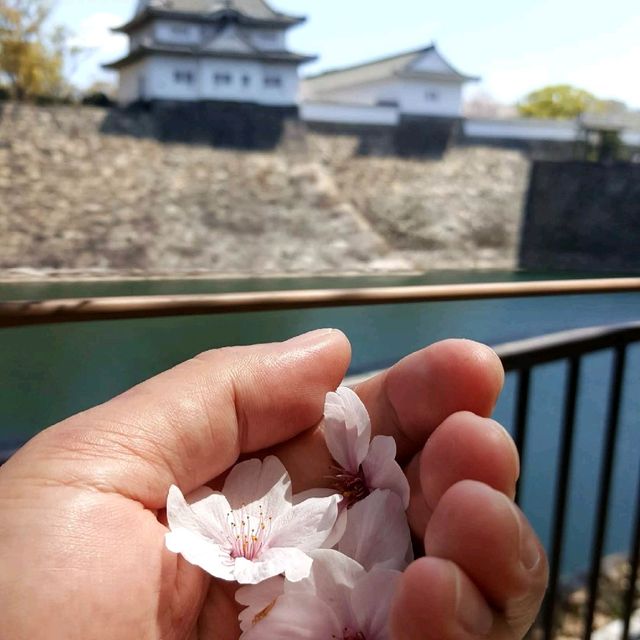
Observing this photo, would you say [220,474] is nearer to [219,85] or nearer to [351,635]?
[351,635]

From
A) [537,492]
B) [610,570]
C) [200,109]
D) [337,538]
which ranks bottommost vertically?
[537,492]

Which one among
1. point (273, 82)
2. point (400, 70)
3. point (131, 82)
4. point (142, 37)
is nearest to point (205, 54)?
point (273, 82)

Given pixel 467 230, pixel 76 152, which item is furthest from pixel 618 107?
pixel 76 152

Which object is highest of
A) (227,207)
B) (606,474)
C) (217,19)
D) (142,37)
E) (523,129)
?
(217,19)

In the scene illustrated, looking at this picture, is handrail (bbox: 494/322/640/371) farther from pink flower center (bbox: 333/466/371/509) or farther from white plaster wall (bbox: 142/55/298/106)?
white plaster wall (bbox: 142/55/298/106)

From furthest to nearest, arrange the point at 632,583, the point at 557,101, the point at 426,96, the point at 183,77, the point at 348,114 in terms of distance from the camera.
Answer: the point at 557,101, the point at 426,96, the point at 348,114, the point at 183,77, the point at 632,583

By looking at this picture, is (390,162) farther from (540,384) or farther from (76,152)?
(540,384)
